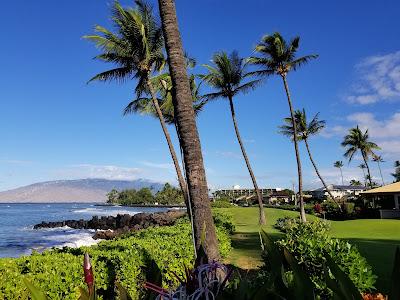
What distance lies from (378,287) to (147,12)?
1904 cm

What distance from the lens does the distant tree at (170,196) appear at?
162 meters

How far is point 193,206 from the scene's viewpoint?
7816mm

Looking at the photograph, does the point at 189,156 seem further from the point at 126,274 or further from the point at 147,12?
the point at 147,12

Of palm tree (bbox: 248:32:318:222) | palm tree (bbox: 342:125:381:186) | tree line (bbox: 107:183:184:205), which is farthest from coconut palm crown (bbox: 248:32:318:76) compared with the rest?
tree line (bbox: 107:183:184:205)

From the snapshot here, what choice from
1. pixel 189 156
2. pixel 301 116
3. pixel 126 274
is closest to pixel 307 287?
pixel 189 156

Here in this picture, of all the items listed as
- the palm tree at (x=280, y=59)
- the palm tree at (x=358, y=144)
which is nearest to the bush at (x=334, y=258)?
the palm tree at (x=280, y=59)

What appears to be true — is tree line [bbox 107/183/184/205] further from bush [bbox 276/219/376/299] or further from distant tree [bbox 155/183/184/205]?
bush [bbox 276/219/376/299]

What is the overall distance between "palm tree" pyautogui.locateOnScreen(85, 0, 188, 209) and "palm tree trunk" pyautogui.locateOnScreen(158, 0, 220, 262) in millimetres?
13837

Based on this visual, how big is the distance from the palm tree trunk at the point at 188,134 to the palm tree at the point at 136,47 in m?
13.8

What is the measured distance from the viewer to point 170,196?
16450cm

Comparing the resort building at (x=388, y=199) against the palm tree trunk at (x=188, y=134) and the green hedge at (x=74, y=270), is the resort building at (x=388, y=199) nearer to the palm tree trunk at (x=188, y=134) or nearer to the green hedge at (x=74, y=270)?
the green hedge at (x=74, y=270)

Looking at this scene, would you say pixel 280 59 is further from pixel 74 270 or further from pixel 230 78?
A: pixel 74 270

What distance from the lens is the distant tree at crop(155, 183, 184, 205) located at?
162000 mm

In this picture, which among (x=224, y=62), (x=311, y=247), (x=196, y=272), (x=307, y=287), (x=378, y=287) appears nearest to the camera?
(x=307, y=287)
